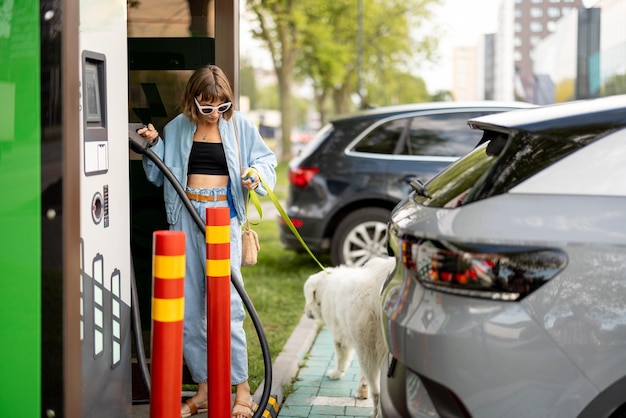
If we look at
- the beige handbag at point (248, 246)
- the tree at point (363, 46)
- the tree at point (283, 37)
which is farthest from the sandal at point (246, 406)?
the tree at point (363, 46)

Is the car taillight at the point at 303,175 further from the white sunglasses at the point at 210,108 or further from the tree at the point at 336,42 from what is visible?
the tree at the point at 336,42

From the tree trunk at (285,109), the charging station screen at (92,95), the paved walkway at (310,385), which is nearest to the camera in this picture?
the charging station screen at (92,95)

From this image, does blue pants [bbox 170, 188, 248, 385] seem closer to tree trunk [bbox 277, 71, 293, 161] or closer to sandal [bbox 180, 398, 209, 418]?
sandal [bbox 180, 398, 209, 418]

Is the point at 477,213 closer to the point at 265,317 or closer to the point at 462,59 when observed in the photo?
the point at 265,317

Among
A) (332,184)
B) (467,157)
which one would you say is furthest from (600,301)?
(332,184)

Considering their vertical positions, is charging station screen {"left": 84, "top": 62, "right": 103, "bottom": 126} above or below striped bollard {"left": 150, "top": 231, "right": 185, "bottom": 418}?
above

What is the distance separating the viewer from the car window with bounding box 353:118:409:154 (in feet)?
29.4

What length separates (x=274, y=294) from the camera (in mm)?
8484

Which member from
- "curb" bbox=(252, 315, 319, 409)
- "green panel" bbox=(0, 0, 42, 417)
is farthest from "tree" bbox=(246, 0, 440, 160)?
"green panel" bbox=(0, 0, 42, 417)

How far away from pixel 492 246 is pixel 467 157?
2.53 feet

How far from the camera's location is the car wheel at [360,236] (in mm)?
8961

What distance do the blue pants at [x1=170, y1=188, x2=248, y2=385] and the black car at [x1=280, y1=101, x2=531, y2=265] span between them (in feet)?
14.2

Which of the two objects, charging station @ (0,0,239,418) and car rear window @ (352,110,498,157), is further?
car rear window @ (352,110,498,157)

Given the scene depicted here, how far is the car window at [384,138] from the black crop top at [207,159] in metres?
4.64
